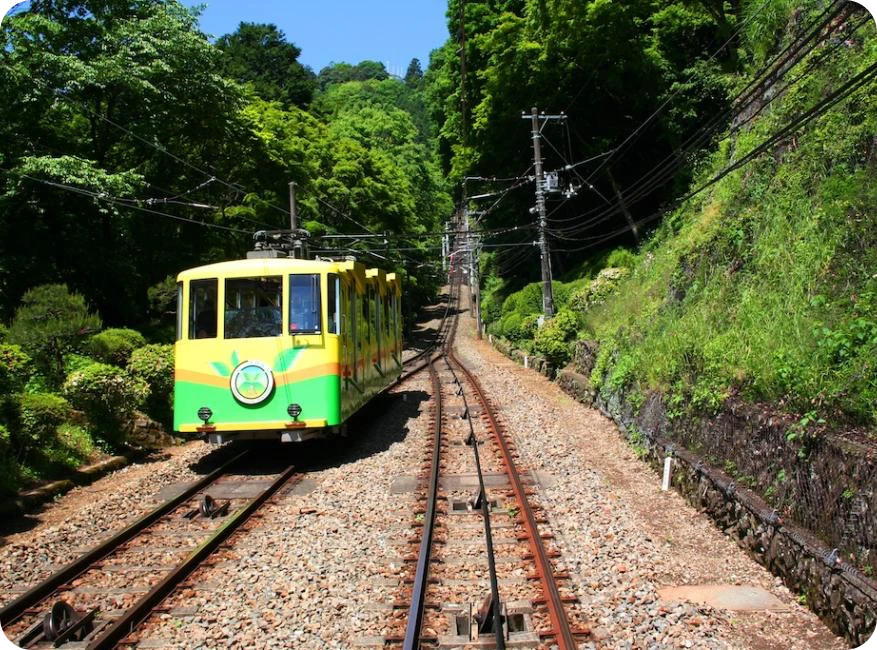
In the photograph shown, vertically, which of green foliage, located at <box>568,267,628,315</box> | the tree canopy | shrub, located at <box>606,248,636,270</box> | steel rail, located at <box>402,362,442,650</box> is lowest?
steel rail, located at <box>402,362,442,650</box>

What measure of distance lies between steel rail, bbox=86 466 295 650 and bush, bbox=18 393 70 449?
3468mm

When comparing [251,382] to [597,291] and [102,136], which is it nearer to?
[102,136]

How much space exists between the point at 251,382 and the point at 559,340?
13226 millimetres

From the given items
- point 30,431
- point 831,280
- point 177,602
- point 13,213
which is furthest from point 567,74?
point 177,602

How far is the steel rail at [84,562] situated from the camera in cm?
535

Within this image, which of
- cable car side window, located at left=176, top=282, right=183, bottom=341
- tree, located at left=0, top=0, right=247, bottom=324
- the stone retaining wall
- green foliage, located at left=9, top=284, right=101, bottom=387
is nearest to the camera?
the stone retaining wall

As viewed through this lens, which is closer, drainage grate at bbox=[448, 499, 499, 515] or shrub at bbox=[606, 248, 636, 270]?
drainage grate at bbox=[448, 499, 499, 515]

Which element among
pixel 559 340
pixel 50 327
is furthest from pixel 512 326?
pixel 50 327

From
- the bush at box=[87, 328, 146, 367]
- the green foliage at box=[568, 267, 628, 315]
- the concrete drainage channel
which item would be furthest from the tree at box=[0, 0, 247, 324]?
the green foliage at box=[568, 267, 628, 315]

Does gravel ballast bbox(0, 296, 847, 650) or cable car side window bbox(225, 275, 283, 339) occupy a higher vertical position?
cable car side window bbox(225, 275, 283, 339)

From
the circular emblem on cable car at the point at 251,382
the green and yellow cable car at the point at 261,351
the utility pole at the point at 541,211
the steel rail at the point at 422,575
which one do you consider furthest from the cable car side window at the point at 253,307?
the utility pole at the point at 541,211

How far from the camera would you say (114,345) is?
43.4ft

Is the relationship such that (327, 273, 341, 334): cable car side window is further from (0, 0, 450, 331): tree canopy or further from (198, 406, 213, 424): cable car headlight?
(0, 0, 450, 331): tree canopy

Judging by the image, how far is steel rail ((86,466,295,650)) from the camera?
487 centimetres
